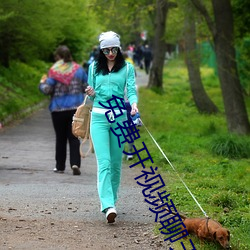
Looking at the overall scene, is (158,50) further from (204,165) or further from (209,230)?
(209,230)

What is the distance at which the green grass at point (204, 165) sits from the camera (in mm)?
7816

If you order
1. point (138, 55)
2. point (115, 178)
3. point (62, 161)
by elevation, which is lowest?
point (138, 55)

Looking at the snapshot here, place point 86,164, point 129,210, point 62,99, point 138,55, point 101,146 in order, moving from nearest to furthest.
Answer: point 101,146
point 129,210
point 62,99
point 86,164
point 138,55

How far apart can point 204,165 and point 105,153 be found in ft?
16.1

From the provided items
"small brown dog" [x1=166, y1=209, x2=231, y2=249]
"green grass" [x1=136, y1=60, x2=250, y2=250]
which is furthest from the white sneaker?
"small brown dog" [x1=166, y1=209, x2=231, y2=249]

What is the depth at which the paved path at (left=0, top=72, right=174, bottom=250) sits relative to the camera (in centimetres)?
684

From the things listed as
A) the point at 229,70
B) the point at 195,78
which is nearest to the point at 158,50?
the point at 195,78

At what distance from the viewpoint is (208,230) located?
20.7 feet

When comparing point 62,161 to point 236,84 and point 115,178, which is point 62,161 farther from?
point 236,84

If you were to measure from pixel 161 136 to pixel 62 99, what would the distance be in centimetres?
554

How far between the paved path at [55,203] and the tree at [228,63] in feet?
13.7

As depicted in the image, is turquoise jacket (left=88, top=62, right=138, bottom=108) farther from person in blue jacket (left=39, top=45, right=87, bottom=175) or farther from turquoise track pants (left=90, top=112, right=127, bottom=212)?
person in blue jacket (left=39, top=45, right=87, bottom=175)

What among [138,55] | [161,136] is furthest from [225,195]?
[138,55]

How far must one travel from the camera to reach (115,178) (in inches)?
308
